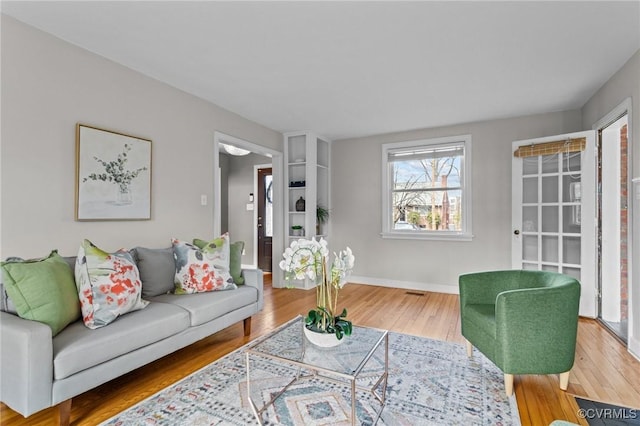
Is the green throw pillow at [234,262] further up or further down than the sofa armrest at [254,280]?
further up

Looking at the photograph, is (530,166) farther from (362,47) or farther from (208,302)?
(208,302)

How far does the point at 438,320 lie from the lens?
11.5ft

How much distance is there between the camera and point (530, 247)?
156 inches

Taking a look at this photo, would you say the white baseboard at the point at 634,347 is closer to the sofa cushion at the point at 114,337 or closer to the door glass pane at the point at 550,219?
the door glass pane at the point at 550,219

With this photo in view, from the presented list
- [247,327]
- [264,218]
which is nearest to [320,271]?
[247,327]

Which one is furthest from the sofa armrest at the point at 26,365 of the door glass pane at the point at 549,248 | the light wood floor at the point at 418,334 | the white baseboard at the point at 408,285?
the door glass pane at the point at 549,248

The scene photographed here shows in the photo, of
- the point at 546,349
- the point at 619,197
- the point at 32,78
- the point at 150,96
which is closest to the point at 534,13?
the point at 546,349

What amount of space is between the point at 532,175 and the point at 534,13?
2.31 metres

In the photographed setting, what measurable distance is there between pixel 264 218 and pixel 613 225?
5.25 metres

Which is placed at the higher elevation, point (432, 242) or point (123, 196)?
point (123, 196)

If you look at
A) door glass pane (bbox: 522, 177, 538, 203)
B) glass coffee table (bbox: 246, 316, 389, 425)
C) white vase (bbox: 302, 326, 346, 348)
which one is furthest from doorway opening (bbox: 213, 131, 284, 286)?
white vase (bbox: 302, 326, 346, 348)

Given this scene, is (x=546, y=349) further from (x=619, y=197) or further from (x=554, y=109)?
(x=554, y=109)

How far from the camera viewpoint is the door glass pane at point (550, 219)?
12.4 ft

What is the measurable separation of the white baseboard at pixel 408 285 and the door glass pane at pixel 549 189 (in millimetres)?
1664
